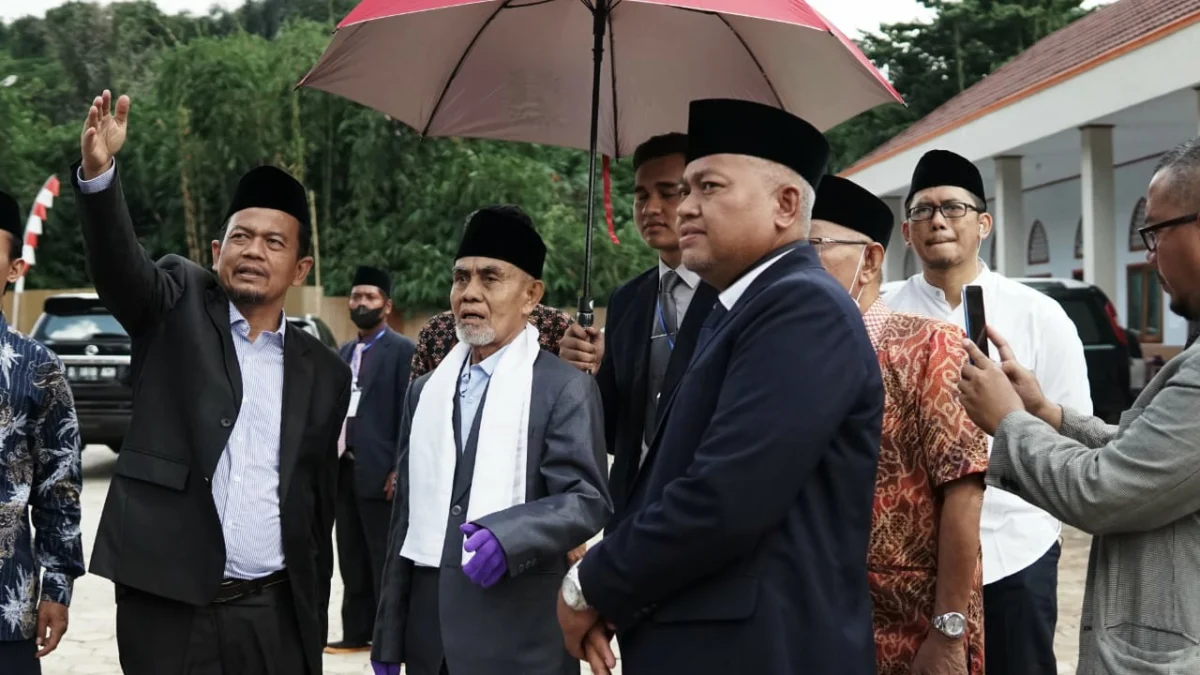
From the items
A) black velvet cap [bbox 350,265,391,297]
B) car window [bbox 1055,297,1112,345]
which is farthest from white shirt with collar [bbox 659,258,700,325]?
car window [bbox 1055,297,1112,345]

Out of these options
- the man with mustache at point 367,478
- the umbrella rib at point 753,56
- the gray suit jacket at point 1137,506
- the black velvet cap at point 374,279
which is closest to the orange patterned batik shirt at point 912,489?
the gray suit jacket at point 1137,506

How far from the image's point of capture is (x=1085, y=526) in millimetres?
2646

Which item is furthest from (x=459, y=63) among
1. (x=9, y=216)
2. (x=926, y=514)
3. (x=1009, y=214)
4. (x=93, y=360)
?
(x=1009, y=214)

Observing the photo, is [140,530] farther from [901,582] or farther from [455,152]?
[455,152]

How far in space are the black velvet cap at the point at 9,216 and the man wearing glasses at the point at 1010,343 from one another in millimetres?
2873

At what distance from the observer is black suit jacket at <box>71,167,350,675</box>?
3.54 m

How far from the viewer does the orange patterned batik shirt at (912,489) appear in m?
3.34

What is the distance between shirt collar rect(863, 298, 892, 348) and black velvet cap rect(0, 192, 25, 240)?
2.41 m

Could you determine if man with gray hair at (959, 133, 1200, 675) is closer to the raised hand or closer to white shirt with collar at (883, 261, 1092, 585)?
white shirt with collar at (883, 261, 1092, 585)

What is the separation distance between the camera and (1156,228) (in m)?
2.73

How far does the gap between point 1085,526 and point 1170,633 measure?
0.86 ft

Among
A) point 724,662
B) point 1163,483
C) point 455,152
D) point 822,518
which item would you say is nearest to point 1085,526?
point 1163,483

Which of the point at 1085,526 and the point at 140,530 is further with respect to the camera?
the point at 140,530

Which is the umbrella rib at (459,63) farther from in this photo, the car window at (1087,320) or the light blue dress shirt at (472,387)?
the car window at (1087,320)
